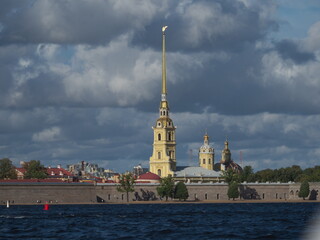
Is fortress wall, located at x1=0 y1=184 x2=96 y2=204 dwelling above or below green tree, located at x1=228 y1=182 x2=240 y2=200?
below

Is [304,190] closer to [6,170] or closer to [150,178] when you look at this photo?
[150,178]

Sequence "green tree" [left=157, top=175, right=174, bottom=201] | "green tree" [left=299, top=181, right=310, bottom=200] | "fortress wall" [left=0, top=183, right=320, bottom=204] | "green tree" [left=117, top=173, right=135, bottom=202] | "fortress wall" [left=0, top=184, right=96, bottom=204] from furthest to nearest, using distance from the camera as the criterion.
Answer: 1. "green tree" [left=299, top=181, right=310, bottom=200]
2. "green tree" [left=157, top=175, right=174, bottom=201]
3. "green tree" [left=117, top=173, right=135, bottom=202]
4. "fortress wall" [left=0, top=183, right=320, bottom=204]
5. "fortress wall" [left=0, top=184, right=96, bottom=204]

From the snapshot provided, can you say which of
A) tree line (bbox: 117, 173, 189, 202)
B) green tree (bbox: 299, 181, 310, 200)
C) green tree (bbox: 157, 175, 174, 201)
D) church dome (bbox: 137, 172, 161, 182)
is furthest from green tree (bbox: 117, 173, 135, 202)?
green tree (bbox: 299, 181, 310, 200)

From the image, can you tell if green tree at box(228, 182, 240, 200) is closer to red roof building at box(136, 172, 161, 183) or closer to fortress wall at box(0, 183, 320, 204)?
fortress wall at box(0, 183, 320, 204)

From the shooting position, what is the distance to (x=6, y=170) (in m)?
195

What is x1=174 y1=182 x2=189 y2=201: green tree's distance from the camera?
182500mm

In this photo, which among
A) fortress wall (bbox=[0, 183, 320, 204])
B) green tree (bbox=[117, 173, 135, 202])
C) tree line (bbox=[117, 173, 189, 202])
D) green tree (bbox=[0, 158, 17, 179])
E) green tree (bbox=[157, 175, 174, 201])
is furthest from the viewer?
green tree (bbox=[0, 158, 17, 179])

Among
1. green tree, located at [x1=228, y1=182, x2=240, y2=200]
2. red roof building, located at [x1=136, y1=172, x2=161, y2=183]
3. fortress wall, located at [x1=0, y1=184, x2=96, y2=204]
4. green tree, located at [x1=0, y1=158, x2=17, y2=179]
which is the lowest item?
fortress wall, located at [x1=0, y1=184, x2=96, y2=204]

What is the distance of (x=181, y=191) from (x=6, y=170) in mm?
37663

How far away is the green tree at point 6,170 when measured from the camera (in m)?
193

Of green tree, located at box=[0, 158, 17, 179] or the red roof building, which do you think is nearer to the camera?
the red roof building

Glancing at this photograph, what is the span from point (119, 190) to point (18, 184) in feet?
71.3

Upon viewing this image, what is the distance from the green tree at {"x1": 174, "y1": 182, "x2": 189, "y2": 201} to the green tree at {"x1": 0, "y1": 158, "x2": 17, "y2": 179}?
34.1 m

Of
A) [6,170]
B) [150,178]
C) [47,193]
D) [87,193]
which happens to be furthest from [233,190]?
[6,170]
